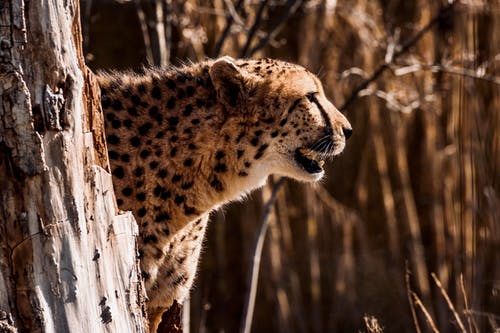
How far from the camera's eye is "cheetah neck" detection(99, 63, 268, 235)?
317cm

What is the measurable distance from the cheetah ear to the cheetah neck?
1.7 inches

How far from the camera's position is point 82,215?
2.33 meters

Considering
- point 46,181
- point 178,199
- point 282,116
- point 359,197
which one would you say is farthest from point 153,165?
point 359,197

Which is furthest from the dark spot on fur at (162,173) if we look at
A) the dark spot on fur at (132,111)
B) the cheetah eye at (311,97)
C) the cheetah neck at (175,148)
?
the cheetah eye at (311,97)

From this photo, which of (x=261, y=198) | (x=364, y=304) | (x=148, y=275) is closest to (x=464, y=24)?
(x=261, y=198)

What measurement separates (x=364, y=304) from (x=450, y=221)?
2.75 feet

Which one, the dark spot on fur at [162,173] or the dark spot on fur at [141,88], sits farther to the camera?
the dark spot on fur at [141,88]

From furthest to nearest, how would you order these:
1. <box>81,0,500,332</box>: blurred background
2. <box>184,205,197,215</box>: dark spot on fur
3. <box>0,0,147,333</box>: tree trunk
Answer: <box>81,0,500,332</box>: blurred background, <box>184,205,197,215</box>: dark spot on fur, <box>0,0,147,333</box>: tree trunk

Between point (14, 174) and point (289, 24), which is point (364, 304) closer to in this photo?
point (289, 24)

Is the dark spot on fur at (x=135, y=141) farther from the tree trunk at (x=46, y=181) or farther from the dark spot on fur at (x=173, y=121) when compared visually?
the tree trunk at (x=46, y=181)

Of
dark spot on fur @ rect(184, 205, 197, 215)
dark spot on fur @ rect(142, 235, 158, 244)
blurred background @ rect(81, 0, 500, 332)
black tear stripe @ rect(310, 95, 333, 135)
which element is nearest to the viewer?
dark spot on fur @ rect(142, 235, 158, 244)

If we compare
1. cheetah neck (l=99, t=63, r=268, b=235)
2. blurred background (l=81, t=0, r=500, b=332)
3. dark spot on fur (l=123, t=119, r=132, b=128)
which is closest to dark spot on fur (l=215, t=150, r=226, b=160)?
cheetah neck (l=99, t=63, r=268, b=235)

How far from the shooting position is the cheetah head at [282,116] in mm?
3271

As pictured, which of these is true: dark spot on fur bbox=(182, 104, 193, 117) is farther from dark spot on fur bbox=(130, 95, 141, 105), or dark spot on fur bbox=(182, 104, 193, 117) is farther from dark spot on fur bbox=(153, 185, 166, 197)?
dark spot on fur bbox=(153, 185, 166, 197)
